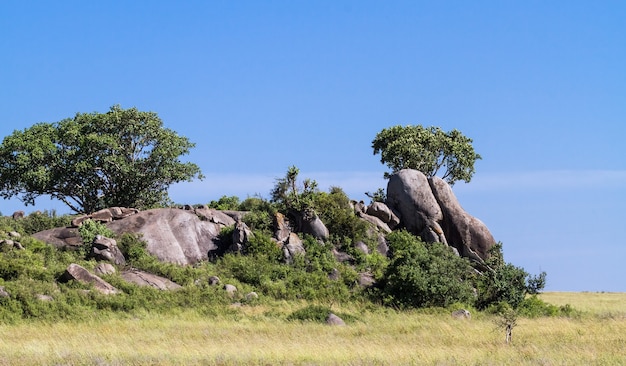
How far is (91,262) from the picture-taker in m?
44.7

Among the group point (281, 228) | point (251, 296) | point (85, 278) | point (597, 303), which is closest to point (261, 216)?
point (281, 228)

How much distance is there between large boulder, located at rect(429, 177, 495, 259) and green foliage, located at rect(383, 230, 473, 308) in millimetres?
11587

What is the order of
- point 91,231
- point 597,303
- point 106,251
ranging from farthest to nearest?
point 597,303, point 91,231, point 106,251

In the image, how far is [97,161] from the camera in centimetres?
6694

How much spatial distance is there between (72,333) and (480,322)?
18505 mm

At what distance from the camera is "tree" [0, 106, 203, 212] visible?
66.5 metres

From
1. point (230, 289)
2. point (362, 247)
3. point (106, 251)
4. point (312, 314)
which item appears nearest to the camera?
point (312, 314)

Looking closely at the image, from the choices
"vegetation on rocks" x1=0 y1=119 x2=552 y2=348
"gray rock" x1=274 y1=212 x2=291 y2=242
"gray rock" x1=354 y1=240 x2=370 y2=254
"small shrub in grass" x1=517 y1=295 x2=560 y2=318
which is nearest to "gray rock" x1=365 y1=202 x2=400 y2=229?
"vegetation on rocks" x1=0 y1=119 x2=552 y2=348

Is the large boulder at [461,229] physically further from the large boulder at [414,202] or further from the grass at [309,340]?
the grass at [309,340]

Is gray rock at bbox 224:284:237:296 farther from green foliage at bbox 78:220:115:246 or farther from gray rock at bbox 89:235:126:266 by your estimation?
green foliage at bbox 78:220:115:246

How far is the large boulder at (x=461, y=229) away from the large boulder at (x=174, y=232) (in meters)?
17.5

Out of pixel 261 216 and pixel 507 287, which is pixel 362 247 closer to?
pixel 261 216

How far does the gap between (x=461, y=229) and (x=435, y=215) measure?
2234mm

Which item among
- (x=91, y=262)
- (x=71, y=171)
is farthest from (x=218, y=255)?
(x=71, y=171)
